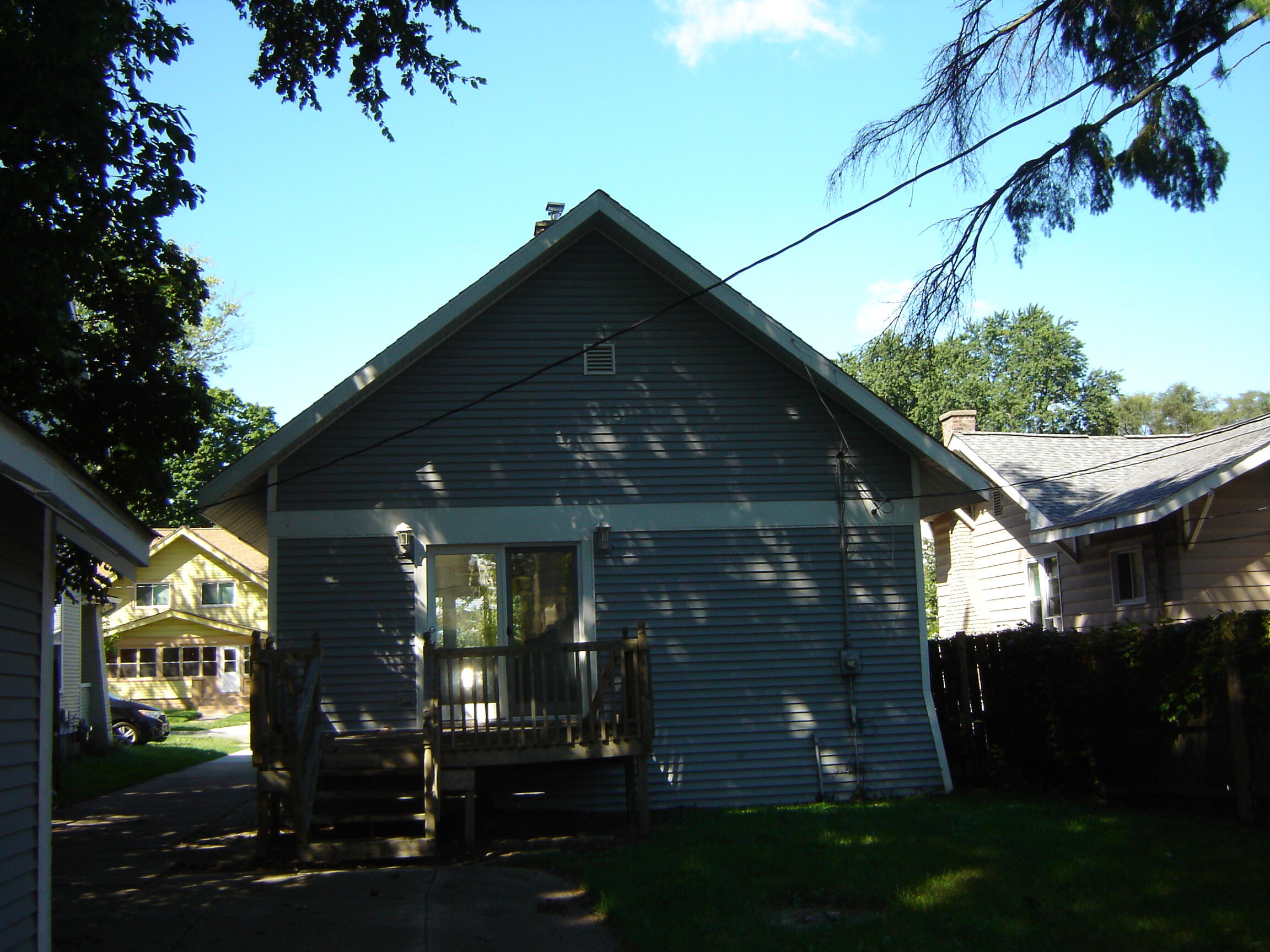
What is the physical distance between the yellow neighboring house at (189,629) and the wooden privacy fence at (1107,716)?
30794mm

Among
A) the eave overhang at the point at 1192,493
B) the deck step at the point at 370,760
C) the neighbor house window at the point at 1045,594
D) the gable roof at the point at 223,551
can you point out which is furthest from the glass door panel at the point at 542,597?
the gable roof at the point at 223,551

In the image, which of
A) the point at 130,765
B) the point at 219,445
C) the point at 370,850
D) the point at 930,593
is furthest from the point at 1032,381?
the point at 370,850

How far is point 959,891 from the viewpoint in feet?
23.8

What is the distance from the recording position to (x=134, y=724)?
88.5 feet

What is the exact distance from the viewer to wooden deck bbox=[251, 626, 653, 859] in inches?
375

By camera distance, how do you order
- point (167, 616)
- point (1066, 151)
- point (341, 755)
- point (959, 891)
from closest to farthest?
point (959, 891) < point (1066, 151) < point (341, 755) < point (167, 616)

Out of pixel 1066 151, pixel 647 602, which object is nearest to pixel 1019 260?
pixel 1066 151

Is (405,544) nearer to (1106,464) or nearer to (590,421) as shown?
(590,421)

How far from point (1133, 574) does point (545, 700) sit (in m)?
9.29

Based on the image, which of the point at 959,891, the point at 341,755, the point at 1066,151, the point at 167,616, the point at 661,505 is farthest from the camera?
the point at 167,616

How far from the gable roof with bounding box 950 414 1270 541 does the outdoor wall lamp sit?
6.69 meters

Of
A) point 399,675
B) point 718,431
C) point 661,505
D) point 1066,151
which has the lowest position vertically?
point 399,675

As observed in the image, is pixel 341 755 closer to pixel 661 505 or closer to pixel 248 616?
pixel 661 505

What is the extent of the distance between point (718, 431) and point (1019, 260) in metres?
4.77
